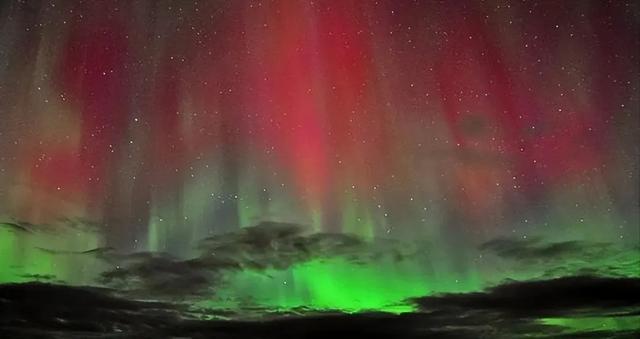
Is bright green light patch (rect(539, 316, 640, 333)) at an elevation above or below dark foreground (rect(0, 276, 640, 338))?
below

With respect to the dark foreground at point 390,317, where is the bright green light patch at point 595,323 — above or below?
below

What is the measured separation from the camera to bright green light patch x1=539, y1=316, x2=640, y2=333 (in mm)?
4562

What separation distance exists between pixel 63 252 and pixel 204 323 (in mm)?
1163

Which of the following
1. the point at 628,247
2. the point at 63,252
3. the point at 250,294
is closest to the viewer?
the point at 628,247

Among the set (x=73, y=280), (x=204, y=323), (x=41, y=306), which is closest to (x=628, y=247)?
(x=204, y=323)

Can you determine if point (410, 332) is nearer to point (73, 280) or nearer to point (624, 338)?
point (624, 338)

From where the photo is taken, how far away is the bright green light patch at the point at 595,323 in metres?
4.56

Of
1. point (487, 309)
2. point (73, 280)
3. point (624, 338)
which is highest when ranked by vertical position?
point (73, 280)

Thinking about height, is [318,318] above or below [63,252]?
below

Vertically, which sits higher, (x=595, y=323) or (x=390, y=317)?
(x=390, y=317)

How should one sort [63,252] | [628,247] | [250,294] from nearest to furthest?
[628,247], [63,252], [250,294]

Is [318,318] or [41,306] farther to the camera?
[318,318]

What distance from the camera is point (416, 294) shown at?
4656 millimetres

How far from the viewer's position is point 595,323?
4824 mm
